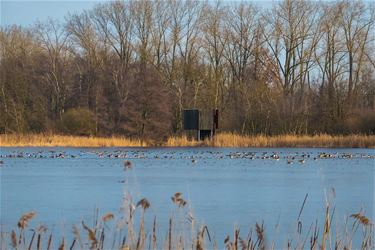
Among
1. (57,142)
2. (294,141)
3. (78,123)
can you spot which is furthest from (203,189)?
(78,123)

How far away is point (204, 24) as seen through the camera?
43188 millimetres

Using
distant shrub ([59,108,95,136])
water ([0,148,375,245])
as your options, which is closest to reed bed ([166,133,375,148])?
water ([0,148,375,245])

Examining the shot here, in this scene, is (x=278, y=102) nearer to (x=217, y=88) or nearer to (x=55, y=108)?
(x=217, y=88)

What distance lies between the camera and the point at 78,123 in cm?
3778

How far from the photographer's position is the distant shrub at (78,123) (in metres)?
37.5

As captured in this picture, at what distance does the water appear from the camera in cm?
880

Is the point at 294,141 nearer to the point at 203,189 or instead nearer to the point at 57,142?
the point at 57,142

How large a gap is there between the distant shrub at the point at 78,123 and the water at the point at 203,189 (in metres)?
16.1

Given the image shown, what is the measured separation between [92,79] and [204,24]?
22.6 feet

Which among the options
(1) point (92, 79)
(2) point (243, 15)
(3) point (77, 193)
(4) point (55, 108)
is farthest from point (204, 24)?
(3) point (77, 193)

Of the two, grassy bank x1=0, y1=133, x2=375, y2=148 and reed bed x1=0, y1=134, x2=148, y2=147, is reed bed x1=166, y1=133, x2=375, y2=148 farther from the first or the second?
reed bed x1=0, y1=134, x2=148, y2=147

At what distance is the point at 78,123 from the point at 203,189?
25740mm

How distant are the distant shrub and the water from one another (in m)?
16.1

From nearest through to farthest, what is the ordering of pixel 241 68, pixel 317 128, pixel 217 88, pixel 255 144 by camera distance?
1. pixel 255 144
2. pixel 317 128
3. pixel 217 88
4. pixel 241 68
